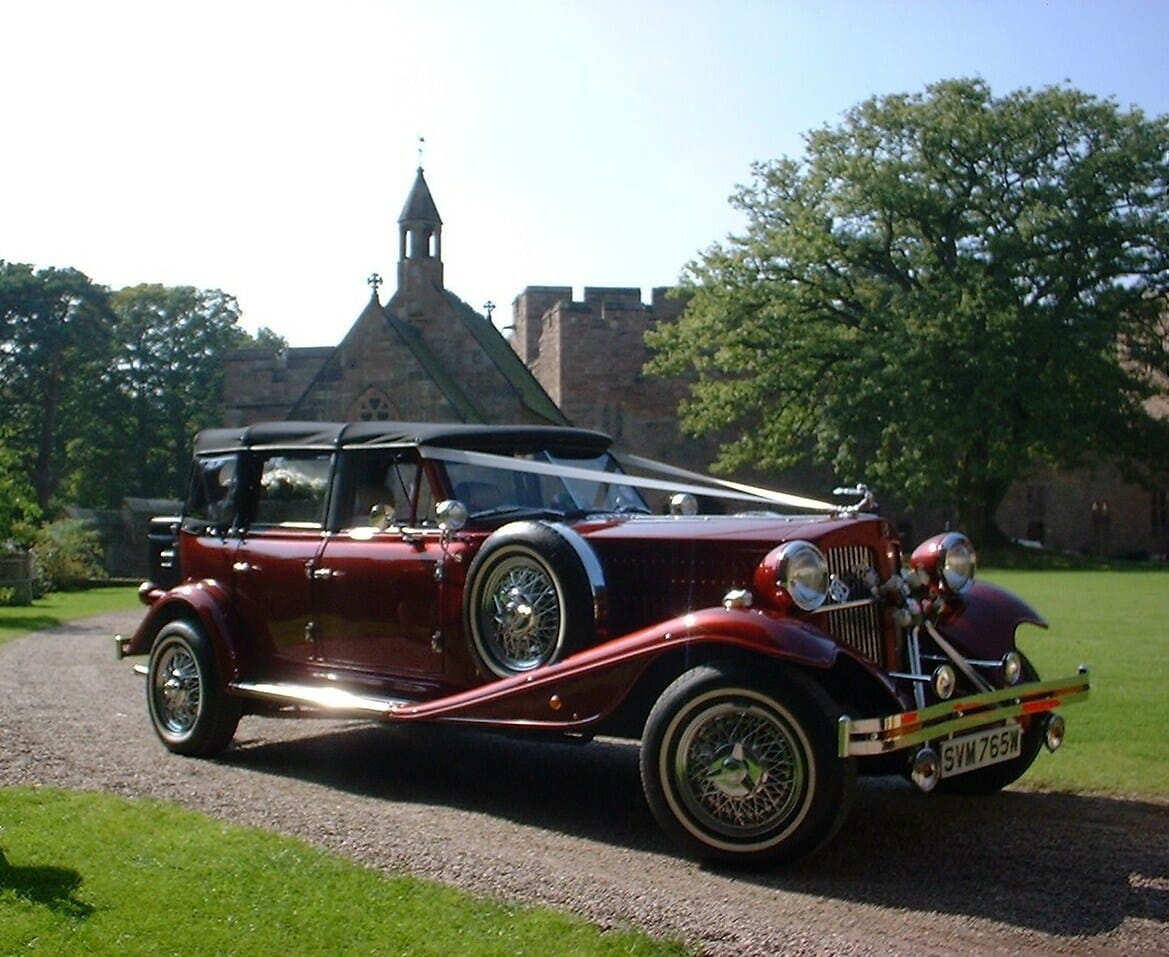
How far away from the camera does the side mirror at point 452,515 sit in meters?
7.72

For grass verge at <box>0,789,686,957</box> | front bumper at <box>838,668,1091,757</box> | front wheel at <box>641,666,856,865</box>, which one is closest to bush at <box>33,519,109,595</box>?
grass verge at <box>0,789,686,957</box>

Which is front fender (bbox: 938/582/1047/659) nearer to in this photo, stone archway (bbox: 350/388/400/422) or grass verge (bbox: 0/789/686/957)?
grass verge (bbox: 0/789/686/957)

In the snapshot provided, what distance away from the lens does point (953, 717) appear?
21.3 ft

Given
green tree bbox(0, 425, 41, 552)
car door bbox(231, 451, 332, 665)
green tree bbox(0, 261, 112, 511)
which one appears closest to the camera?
car door bbox(231, 451, 332, 665)

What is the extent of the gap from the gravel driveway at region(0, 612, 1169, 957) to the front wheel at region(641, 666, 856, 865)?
17 cm

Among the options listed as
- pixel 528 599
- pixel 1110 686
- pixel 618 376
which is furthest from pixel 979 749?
pixel 618 376

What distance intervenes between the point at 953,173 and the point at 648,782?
41.4 metres

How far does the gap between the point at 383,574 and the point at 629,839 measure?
2297 mm

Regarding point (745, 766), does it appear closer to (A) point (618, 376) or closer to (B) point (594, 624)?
(B) point (594, 624)

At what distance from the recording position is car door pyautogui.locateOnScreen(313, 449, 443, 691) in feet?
26.1

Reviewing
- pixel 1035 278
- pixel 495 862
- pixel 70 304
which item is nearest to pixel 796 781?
pixel 495 862

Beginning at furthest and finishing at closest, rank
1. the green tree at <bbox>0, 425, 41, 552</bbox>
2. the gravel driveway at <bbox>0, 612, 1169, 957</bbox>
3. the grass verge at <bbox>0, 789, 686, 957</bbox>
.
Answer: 1. the green tree at <bbox>0, 425, 41, 552</bbox>
2. the gravel driveway at <bbox>0, 612, 1169, 957</bbox>
3. the grass verge at <bbox>0, 789, 686, 957</bbox>

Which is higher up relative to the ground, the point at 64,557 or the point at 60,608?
the point at 64,557

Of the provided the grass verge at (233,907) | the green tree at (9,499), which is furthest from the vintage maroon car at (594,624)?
the green tree at (9,499)
